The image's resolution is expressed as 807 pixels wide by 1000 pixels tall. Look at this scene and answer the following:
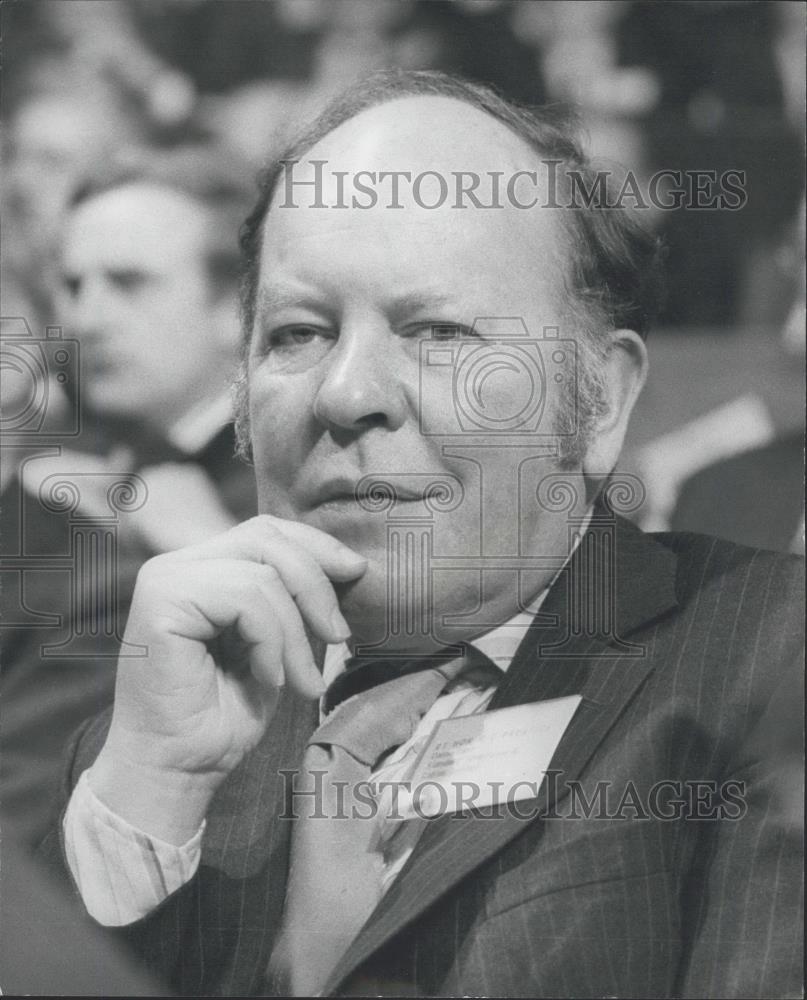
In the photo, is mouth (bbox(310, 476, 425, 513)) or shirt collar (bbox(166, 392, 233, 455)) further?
shirt collar (bbox(166, 392, 233, 455))

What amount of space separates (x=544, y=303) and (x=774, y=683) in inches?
23.0

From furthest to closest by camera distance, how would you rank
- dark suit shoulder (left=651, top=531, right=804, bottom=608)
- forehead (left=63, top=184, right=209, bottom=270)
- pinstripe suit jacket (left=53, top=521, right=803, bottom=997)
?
forehead (left=63, top=184, right=209, bottom=270) → dark suit shoulder (left=651, top=531, right=804, bottom=608) → pinstripe suit jacket (left=53, top=521, right=803, bottom=997)

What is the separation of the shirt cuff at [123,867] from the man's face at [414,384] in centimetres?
37

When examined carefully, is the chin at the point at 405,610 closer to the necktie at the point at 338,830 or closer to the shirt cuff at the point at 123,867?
the necktie at the point at 338,830

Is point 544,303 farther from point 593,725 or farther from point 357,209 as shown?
point 593,725

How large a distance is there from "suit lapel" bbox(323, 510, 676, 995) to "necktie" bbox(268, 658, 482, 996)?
0.03 metres

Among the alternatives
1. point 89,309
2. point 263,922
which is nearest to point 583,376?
point 89,309

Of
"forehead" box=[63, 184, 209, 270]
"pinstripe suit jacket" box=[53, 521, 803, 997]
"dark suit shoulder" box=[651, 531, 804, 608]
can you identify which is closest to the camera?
"pinstripe suit jacket" box=[53, 521, 803, 997]
